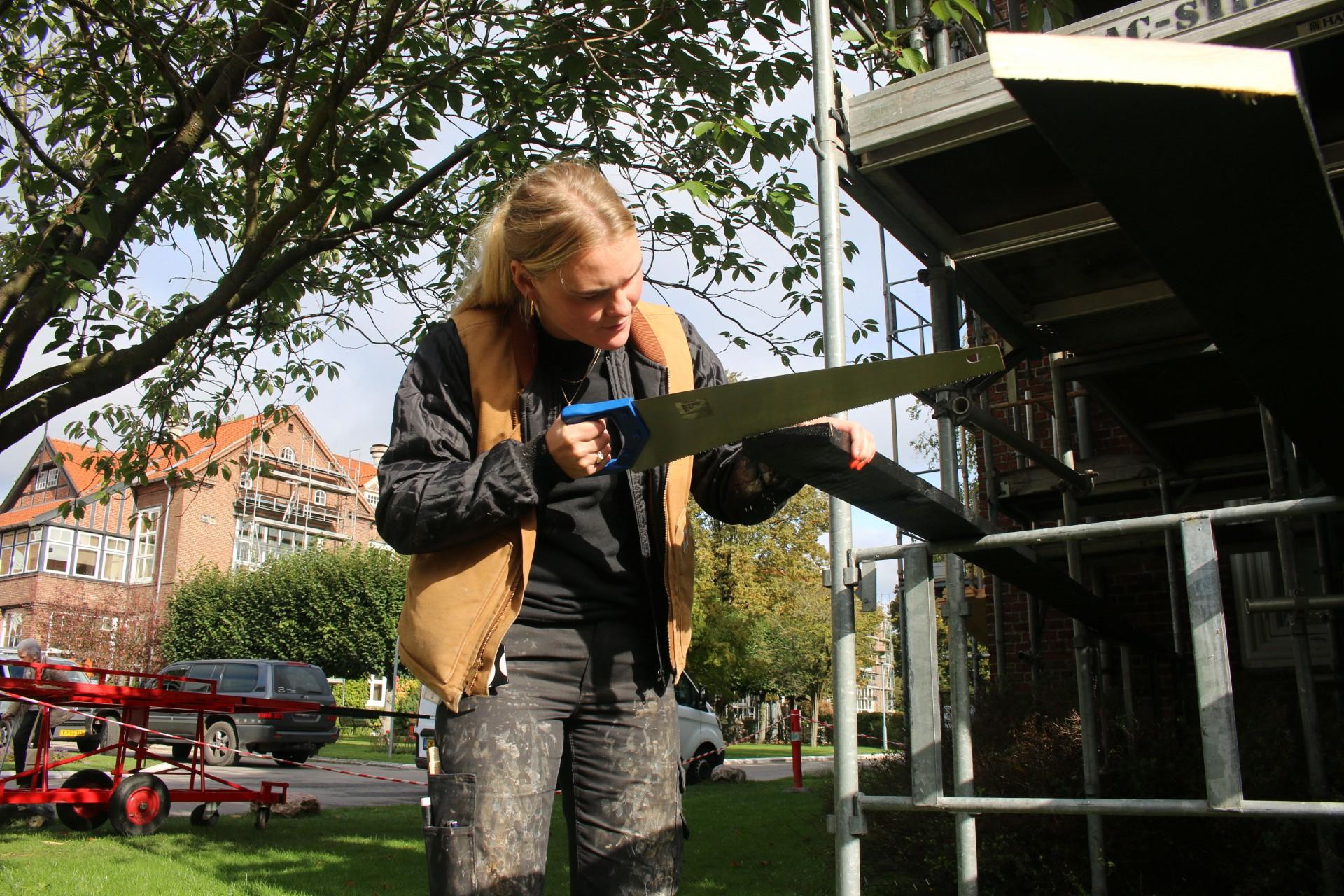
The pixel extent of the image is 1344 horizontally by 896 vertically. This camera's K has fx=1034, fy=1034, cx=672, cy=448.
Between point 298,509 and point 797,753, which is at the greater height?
point 298,509

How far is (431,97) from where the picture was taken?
6887 mm

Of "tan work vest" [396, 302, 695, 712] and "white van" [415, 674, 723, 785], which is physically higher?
"tan work vest" [396, 302, 695, 712]

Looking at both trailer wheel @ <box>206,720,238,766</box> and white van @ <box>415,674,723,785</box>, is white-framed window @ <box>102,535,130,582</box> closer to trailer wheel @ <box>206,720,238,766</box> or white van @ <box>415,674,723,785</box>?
trailer wheel @ <box>206,720,238,766</box>

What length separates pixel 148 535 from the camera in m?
45.5

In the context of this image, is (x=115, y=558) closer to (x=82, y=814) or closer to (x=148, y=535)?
(x=148, y=535)

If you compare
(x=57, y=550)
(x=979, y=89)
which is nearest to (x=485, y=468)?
(x=979, y=89)

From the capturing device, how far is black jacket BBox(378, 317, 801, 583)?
1.81 m

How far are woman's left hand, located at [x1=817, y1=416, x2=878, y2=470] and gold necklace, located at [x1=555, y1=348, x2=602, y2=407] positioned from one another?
554 millimetres

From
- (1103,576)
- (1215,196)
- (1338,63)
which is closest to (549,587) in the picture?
(1215,196)

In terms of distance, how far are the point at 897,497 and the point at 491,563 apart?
38.4 inches

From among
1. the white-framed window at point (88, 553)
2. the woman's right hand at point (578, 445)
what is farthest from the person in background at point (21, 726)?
the white-framed window at point (88, 553)

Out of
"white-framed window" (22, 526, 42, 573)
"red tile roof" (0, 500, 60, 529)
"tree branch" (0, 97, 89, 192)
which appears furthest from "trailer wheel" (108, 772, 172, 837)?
"red tile roof" (0, 500, 60, 529)

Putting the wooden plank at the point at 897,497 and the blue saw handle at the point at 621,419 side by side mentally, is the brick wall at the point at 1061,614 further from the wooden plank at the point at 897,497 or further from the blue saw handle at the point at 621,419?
the blue saw handle at the point at 621,419

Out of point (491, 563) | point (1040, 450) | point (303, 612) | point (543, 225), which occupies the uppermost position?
point (303, 612)
